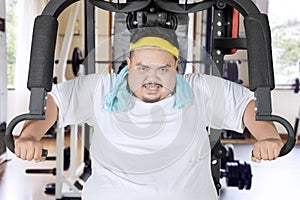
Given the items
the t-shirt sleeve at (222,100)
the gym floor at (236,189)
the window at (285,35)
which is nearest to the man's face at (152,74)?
the t-shirt sleeve at (222,100)

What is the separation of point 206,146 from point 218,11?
1.91ft

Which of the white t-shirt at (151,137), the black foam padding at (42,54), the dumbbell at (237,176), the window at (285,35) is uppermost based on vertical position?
the window at (285,35)

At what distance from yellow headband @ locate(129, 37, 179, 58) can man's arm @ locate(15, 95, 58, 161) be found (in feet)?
1.02

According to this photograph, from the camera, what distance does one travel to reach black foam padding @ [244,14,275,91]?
1.05 m

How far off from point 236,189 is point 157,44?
2484 mm

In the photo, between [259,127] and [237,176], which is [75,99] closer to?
[259,127]

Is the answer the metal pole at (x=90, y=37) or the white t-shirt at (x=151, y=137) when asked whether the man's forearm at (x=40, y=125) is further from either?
the metal pole at (x=90, y=37)

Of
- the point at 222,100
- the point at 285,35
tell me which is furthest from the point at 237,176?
the point at 285,35

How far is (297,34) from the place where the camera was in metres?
5.35

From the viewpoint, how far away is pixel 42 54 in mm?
1068

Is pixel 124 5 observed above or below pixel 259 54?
above

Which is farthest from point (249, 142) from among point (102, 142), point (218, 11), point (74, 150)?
point (102, 142)

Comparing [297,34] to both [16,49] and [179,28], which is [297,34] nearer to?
[16,49]

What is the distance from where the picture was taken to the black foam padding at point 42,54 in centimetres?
106
